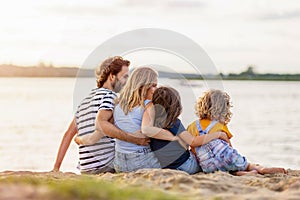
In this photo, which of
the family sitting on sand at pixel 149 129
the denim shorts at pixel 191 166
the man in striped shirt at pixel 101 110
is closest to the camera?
the family sitting on sand at pixel 149 129

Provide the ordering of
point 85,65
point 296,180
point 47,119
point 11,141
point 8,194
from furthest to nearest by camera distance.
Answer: point 47,119, point 11,141, point 85,65, point 296,180, point 8,194

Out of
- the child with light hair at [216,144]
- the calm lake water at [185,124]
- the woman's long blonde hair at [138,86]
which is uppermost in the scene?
the woman's long blonde hair at [138,86]

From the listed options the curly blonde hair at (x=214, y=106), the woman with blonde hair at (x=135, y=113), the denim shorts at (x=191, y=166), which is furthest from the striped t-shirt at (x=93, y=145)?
the curly blonde hair at (x=214, y=106)

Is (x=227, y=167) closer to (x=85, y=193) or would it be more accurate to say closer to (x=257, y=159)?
(x=85, y=193)

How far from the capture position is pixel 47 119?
2361cm

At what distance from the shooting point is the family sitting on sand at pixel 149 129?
21.7 ft

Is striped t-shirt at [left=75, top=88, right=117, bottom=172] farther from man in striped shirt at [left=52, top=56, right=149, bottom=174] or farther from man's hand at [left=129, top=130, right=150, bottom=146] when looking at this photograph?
man's hand at [left=129, top=130, right=150, bottom=146]

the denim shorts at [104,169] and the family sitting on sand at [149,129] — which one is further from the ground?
the family sitting on sand at [149,129]

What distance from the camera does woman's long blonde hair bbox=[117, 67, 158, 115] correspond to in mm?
6645

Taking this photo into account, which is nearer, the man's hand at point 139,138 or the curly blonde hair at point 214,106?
the man's hand at point 139,138

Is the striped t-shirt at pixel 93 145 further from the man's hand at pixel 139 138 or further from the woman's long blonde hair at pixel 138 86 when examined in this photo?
the man's hand at pixel 139 138

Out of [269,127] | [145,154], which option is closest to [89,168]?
[145,154]

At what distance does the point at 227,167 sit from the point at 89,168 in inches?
58.5

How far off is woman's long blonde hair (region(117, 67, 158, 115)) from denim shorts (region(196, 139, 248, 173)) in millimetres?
831
